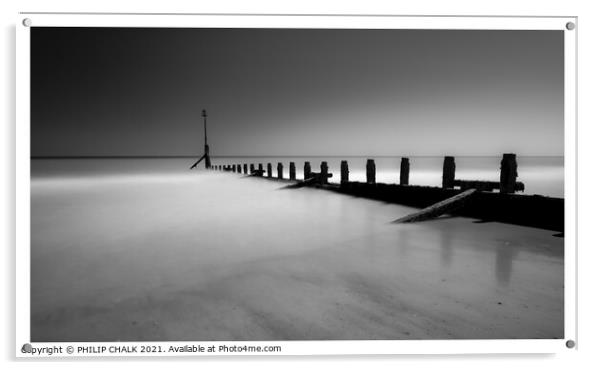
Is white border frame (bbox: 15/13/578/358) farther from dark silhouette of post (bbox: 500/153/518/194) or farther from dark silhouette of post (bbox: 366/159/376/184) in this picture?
dark silhouette of post (bbox: 366/159/376/184)

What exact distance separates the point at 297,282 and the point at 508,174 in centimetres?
422

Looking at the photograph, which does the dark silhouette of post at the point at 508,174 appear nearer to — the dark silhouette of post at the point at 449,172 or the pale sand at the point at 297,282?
the pale sand at the point at 297,282

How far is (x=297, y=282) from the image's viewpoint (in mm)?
2711

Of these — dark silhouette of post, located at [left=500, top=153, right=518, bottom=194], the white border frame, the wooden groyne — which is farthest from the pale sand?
dark silhouette of post, located at [left=500, top=153, right=518, bottom=194]

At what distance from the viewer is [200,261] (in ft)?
10.9

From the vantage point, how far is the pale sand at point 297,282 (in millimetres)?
2084

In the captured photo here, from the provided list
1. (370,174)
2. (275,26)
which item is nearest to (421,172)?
(370,174)

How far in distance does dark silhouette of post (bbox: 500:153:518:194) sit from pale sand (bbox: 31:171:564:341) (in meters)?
0.77

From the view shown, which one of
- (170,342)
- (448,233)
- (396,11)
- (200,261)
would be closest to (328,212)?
(448,233)
